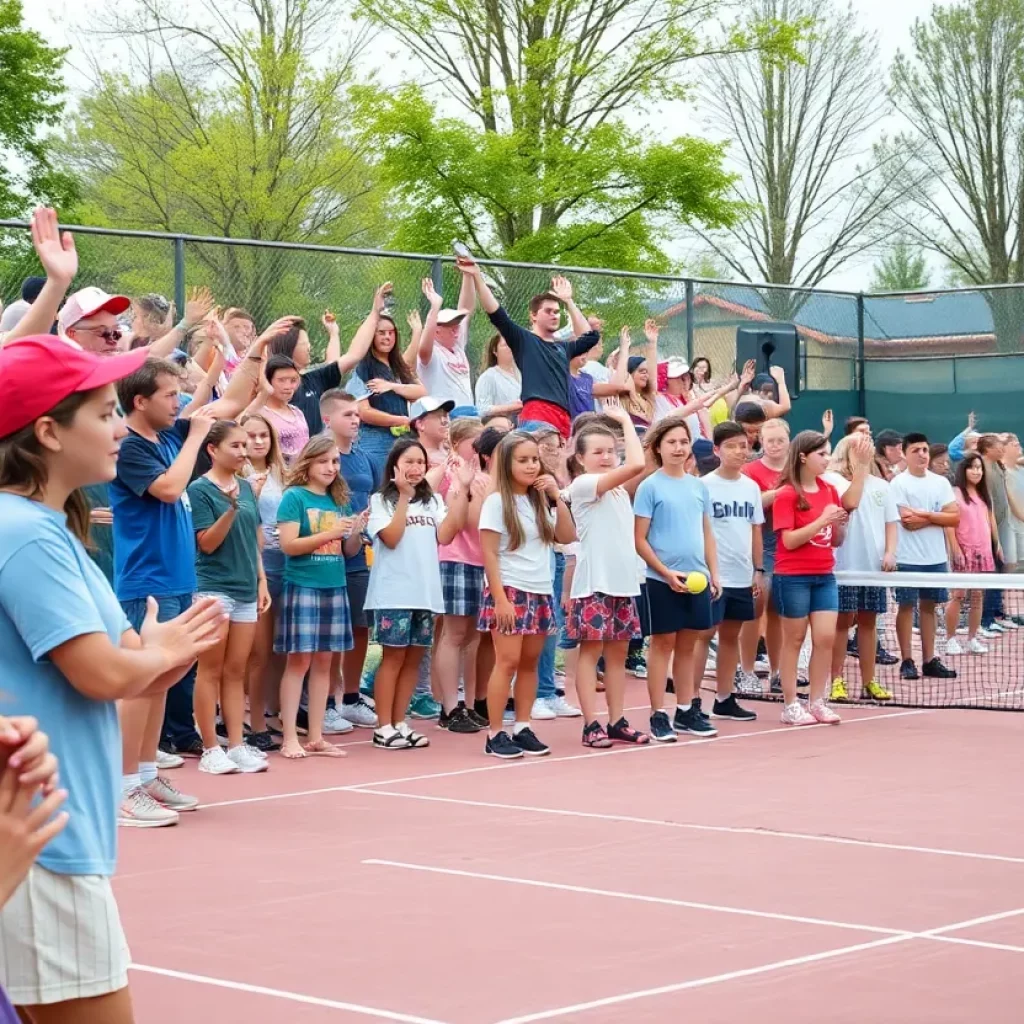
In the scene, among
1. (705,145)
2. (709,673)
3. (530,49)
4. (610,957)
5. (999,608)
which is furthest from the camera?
(530,49)

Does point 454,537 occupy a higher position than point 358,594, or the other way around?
point 454,537

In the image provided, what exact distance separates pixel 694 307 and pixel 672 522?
8103 millimetres

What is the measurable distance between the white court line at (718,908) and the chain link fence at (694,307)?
6.62m

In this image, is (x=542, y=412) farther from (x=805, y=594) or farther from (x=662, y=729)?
(x=662, y=729)

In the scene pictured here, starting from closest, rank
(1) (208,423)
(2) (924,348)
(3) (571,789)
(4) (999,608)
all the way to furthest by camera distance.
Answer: (1) (208,423)
(3) (571,789)
(4) (999,608)
(2) (924,348)

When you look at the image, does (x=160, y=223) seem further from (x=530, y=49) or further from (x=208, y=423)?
(x=208, y=423)

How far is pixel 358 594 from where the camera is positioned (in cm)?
1192

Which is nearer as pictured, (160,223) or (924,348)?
(924,348)

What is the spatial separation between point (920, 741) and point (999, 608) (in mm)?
7583

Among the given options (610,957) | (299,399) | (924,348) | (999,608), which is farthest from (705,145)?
(610,957)

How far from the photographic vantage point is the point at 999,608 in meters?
18.6

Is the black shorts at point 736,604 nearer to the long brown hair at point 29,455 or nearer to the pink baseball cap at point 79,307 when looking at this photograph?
the pink baseball cap at point 79,307

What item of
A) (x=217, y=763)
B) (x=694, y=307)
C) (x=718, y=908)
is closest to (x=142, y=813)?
(x=217, y=763)

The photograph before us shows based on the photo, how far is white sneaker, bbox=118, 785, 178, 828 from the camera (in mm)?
8531
